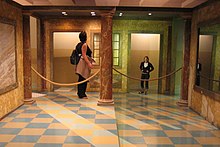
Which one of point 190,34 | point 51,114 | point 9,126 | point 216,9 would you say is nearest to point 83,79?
point 51,114

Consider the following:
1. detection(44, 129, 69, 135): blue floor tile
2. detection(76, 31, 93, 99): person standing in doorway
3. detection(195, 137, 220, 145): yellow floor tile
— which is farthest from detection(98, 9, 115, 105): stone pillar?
detection(195, 137, 220, 145): yellow floor tile

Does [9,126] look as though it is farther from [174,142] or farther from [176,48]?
[176,48]

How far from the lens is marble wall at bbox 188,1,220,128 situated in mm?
4848

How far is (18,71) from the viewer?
5.73 m

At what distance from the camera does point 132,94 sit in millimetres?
8164

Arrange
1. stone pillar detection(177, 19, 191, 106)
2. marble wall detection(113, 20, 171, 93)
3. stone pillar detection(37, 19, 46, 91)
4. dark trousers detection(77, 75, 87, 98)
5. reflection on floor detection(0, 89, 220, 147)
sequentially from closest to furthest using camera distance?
reflection on floor detection(0, 89, 220, 147)
stone pillar detection(177, 19, 191, 106)
dark trousers detection(77, 75, 87, 98)
stone pillar detection(37, 19, 46, 91)
marble wall detection(113, 20, 171, 93)

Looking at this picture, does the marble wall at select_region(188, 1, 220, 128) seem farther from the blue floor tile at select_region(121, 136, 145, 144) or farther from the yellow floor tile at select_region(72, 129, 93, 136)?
the yellow floor tile at select_region(72, 129, 93, 136)

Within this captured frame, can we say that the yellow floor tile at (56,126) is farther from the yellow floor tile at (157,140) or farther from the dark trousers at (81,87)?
the dark trousers at (81,87)

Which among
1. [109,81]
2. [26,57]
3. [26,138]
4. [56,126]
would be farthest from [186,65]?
[26,138]

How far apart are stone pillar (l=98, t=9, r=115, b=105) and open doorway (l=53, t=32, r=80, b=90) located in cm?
376

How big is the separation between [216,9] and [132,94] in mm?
4077

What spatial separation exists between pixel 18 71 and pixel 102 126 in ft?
8.44

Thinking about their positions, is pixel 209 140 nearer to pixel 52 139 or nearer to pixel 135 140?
pixel 135 140

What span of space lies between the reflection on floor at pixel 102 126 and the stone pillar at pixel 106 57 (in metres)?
0.33
